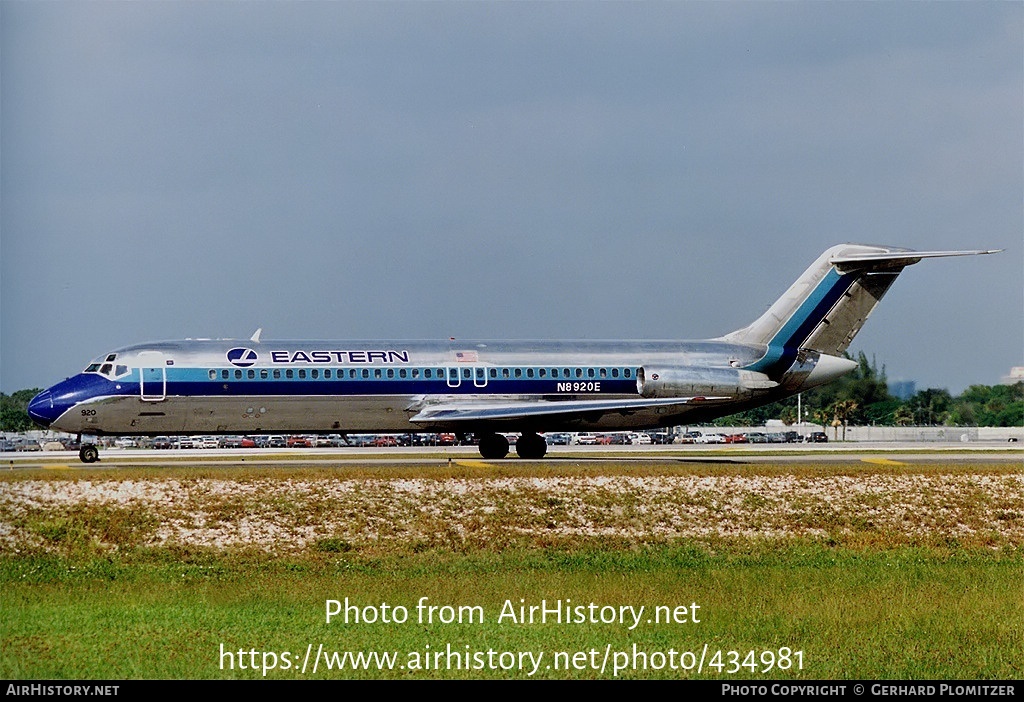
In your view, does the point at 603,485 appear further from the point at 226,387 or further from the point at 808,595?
the point at 226,387

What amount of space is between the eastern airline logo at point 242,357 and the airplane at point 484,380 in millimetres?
47

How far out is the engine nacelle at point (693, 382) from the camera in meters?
46.3

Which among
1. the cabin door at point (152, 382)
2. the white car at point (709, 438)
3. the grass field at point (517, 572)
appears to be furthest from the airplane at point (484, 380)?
the white car at point (709, 438)

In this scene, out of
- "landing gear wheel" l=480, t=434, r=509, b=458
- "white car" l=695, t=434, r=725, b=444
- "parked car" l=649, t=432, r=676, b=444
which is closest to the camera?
"landing gear wheel" l=480, t=434, r=509, b=458

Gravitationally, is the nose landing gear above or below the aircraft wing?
below

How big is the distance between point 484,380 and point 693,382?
25.5 ft

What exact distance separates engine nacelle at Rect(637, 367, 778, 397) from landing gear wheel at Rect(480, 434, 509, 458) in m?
5.41

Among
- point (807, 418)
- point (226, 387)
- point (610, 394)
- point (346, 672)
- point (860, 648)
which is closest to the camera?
point (346, 672)

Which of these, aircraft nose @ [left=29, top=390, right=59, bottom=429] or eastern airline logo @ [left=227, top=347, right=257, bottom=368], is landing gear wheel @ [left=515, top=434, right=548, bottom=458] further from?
aircraft nose @ [left=29, top=390, right=59, bottom=429]

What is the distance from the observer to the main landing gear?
46.2m

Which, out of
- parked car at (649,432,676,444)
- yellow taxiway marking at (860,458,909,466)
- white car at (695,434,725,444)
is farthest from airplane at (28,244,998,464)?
white car at (695,434,725,444)

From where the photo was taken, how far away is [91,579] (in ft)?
77.4

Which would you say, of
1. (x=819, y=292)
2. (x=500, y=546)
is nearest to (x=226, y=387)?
(x=500, y=546)

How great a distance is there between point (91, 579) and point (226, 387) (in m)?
19.5
